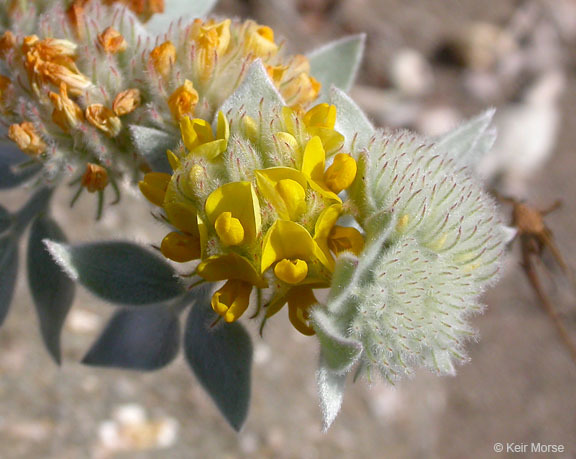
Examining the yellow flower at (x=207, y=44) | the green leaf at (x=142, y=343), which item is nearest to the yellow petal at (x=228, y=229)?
the yellow flower at (x=207, y=44)

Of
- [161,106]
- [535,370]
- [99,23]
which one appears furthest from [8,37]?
[535,370]

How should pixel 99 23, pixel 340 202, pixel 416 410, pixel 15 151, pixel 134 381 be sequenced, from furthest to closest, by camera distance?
pixel 416 410
pixel 134 381
pixel 15 151
pixel 99 23
pixel 340 202

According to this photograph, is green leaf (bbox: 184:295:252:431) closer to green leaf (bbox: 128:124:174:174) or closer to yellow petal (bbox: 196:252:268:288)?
yellow petal (bbox: 196:252:268:288)

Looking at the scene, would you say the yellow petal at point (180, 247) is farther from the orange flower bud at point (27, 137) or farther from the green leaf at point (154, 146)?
the orange flower bud at point (27, 137)

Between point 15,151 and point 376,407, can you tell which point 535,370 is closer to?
point 376,407

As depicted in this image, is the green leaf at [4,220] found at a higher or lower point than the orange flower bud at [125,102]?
lower

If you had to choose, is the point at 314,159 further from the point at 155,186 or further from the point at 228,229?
the point at 155,186
